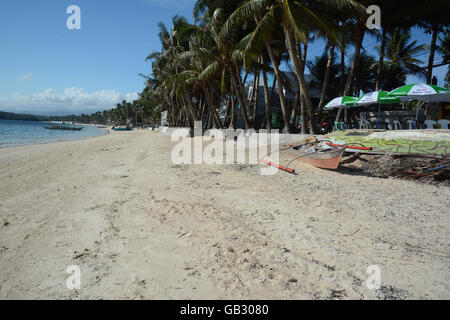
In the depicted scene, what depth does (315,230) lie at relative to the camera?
12.7 feet

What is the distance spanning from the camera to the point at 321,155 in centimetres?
789

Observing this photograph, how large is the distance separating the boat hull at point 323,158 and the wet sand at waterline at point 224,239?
3.79 feet

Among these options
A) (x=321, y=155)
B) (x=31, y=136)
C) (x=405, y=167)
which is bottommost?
(x=405, y=167)

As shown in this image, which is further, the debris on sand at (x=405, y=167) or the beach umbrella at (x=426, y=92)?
the beach umbrella at (x=426, y=92)

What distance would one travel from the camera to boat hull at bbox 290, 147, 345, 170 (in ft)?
24.6

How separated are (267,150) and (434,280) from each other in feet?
28.5

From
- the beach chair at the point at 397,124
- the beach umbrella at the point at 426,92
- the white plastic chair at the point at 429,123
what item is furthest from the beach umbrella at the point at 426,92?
the beach chair at the point at 397,124

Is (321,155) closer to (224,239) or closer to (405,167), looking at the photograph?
(405,167)

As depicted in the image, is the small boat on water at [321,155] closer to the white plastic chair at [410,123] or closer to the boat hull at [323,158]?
the boat hull at [323,158]

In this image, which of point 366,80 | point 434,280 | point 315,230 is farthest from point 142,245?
point 366,80

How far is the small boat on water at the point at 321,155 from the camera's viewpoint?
24.7 ft

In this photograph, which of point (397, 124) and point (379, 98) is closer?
point (379, 98)

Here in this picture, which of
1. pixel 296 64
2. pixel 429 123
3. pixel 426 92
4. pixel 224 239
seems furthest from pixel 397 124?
pixel 224 239

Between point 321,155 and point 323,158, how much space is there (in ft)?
0.41
